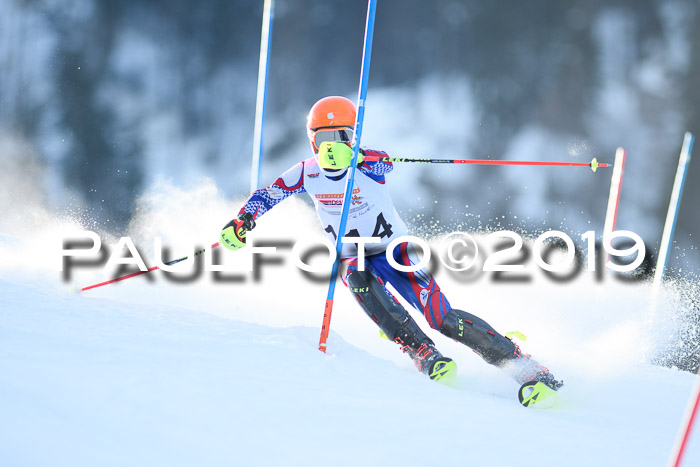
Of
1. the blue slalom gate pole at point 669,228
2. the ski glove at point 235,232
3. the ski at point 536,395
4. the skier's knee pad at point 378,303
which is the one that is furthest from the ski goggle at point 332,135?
the blue slalom gate pole at point 669,228

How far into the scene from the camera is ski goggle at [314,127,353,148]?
264 centimetres

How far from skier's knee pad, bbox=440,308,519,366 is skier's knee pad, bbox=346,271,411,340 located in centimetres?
20

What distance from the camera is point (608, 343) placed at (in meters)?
4.00

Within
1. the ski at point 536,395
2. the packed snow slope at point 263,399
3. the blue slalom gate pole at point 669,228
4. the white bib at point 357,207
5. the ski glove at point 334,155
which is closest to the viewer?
the packed snow slope at point 263,399

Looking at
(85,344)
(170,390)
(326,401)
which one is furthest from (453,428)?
(85,344)

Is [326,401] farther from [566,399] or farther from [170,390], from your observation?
[566,399]

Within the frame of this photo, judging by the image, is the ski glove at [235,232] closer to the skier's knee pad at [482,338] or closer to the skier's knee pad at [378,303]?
the skier's knee pad at [378,303]

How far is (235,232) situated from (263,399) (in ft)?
4.03

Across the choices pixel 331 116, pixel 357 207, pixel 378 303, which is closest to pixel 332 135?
pixel 331 116

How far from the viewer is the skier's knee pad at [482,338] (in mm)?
2525

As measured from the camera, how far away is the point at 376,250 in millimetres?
2754

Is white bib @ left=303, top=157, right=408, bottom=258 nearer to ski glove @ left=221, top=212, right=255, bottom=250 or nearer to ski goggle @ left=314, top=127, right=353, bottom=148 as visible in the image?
ski goggle @ left=314, top=127, right=353, bottom=148

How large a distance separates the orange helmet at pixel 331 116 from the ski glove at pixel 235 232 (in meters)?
0.47

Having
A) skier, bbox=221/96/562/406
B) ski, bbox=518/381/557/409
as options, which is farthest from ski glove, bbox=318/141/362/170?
ski, bbox=518/381/557/409
